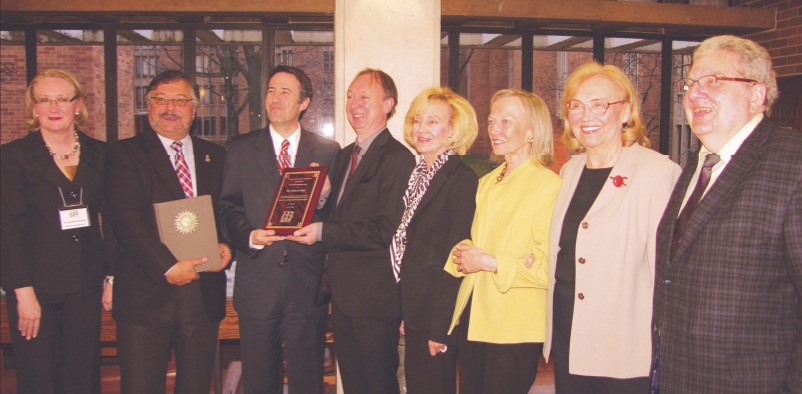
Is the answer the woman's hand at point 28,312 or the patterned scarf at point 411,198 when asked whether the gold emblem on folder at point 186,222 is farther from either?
the patterned scarf at point 411,198

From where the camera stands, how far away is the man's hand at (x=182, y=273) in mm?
2879

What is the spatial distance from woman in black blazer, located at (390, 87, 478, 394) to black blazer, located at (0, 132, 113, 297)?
5.31 feet

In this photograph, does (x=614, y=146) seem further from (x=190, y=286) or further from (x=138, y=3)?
(x=138, y=3)

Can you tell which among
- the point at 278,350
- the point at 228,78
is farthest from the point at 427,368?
the point at 228,78

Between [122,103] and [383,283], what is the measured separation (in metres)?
5.03

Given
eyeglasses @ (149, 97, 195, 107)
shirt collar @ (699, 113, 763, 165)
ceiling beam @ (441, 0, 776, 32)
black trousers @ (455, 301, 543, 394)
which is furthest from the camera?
ceiling beam @ (441, 0, 776, 32)

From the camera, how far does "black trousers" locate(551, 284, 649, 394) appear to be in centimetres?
217

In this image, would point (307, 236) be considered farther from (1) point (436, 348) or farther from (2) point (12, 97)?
(2) point (12, 97)

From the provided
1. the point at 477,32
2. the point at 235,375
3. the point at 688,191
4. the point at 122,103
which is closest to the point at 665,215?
the point at 688,191

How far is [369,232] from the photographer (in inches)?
107

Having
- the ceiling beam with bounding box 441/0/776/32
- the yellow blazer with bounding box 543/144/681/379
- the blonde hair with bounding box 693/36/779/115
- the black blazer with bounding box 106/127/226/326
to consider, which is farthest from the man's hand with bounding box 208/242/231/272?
the ceiling beam with bounding box 441/0/776/32

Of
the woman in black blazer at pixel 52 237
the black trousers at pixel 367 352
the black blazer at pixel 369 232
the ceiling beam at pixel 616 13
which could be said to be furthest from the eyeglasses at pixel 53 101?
the ceiling beam at pixel 616 13

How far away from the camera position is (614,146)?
2270 millimetres

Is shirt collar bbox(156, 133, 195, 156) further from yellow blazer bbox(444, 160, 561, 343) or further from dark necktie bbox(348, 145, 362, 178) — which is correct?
yellow blazer bbox(444, 160, 561, 343)
